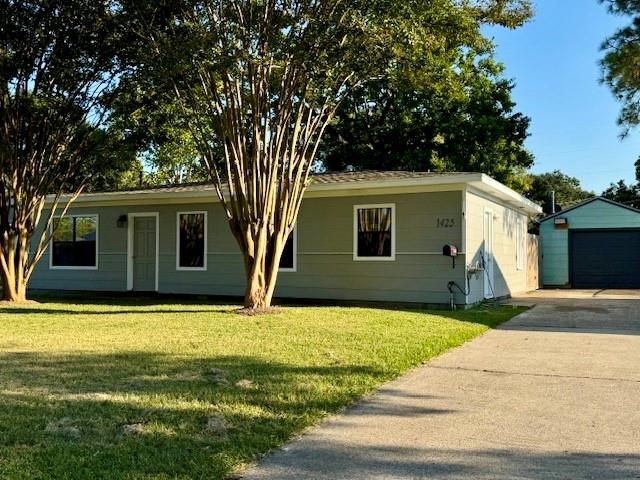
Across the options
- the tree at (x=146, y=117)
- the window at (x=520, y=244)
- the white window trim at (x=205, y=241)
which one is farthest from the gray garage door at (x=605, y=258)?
the tree at (x=146, y=117)

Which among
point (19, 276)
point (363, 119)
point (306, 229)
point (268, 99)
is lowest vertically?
point (19, 276)

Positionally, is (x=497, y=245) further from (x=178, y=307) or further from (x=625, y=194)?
(x=625, y=194)

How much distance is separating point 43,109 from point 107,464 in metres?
9.80

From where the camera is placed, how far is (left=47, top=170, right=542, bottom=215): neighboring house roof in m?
11.7

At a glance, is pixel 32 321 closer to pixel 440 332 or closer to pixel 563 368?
pixel 440 332

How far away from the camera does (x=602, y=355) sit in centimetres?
695

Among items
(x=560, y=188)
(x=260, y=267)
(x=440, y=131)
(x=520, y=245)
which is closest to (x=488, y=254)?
(x=520, y=245)

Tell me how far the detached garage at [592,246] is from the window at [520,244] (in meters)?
3.04

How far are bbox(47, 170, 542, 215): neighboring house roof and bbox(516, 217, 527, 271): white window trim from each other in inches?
47.1

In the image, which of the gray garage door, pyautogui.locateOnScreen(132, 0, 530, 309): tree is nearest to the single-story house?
pyautogui.locateOnScreen(132, 0, 530, 309): tree

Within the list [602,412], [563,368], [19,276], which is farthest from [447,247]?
[19,276]

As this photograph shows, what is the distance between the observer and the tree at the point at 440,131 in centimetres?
2672

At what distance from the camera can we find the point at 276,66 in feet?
30.5

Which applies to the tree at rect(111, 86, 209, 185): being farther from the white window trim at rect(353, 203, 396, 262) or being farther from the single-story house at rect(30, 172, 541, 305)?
the white window trim at rect(353, 203, 396, 262)
